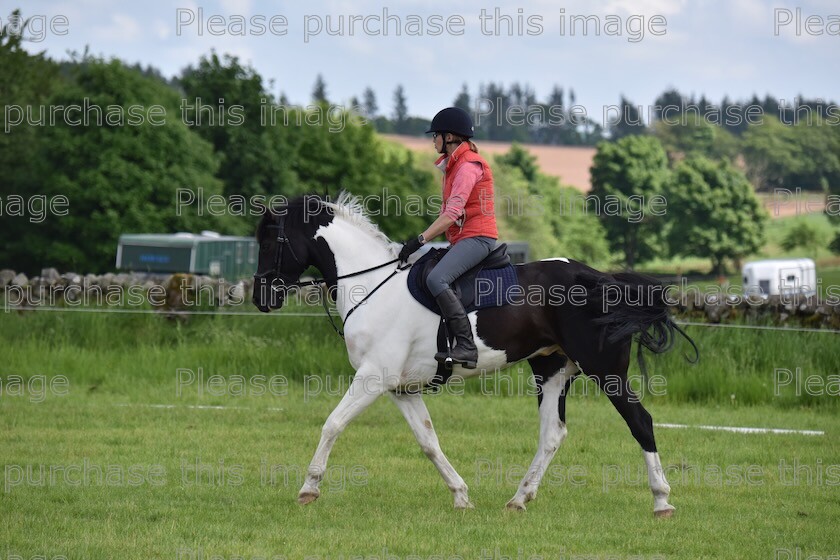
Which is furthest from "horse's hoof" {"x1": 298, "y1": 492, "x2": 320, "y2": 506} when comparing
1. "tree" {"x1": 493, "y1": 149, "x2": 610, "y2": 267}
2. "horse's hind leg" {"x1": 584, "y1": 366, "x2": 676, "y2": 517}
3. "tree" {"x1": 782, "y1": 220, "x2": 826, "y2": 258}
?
"tree" {"x1": 782, "y1": 220, "x2": 826, "y2": 258}

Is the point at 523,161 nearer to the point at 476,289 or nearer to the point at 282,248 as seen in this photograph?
the point at 282,248

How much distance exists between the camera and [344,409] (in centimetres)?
801

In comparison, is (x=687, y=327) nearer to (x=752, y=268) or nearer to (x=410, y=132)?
(x=752, y=268)

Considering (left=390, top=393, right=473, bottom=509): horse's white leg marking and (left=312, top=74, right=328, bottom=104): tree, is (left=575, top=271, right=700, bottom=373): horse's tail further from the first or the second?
(left=312, top=74, right=328, bottom=104): tree

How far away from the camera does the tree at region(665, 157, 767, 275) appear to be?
7962 cm

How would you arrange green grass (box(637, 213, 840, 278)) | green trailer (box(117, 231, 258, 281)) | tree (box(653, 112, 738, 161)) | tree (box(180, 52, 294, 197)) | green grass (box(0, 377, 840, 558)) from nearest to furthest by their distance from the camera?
1. green grass (box(0, 377, 840, 558))
2. green trailer (box(117, 231, 258, 281))
3. tree (box(180, 52, 294, 197))
4. green grass (box(637, 213, 840, 278))
5. tree (box(653, 112, 738, 161))

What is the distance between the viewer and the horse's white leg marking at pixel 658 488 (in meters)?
7.82

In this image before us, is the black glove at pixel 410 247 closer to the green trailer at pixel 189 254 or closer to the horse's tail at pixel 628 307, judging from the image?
the horse's tail at pixel 628 307

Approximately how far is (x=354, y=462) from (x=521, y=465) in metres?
1.58

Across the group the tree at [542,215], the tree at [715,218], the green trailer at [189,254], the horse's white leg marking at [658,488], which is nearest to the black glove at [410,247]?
the horse's white leg marking at [658,488]

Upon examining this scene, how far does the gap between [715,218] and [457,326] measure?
75155mm

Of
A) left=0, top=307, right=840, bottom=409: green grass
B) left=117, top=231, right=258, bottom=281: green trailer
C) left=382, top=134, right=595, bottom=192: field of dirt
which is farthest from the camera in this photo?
left=382, top=134, right=595, bottom=192: field of dirt

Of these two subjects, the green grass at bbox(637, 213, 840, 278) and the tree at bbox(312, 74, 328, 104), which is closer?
the green grass at bbox(637, 213, 840, 278)

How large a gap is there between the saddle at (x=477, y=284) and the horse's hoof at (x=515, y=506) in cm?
150
